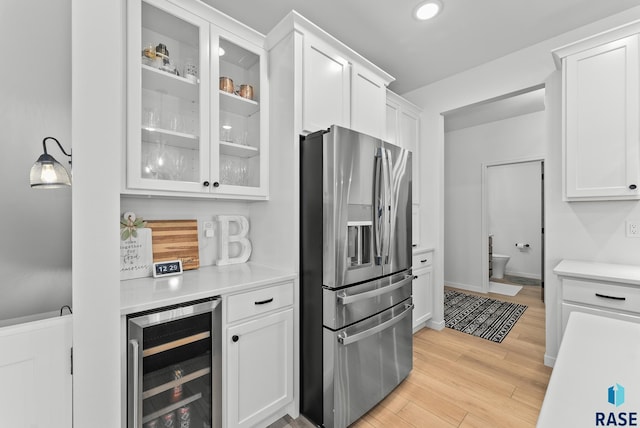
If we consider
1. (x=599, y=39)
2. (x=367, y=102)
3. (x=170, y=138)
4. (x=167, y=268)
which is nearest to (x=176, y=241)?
(x=167, y=268)

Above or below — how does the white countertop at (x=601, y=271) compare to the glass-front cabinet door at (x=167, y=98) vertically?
below

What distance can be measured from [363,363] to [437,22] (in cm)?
259

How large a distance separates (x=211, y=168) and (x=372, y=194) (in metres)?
1.05

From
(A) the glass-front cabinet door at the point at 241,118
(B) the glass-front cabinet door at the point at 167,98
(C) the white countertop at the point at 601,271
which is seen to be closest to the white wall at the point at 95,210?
(B) the glass-front cabinet door at the point at 167,98

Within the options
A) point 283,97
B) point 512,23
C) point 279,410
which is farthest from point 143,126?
point 512,23

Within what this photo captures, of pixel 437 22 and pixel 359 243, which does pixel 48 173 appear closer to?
pixel 359 243

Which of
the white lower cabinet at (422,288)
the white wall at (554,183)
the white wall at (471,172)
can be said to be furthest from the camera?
the white wall at (471,172)

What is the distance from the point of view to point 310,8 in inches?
78.7

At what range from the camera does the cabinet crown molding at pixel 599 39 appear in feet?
6.15

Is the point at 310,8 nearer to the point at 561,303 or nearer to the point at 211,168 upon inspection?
the point at 211,168

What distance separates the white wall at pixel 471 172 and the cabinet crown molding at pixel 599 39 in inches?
94.1

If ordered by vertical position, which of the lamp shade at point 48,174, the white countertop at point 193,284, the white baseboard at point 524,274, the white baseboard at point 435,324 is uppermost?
the lamp shade at point 48,174

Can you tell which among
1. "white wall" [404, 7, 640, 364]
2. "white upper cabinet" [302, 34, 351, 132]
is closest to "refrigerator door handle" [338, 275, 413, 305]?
"white upper cabinet" [302, 34, 351, 132]

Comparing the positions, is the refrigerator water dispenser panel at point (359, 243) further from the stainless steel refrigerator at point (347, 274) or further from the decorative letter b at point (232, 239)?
the decorative letter b at point (232, 239)
